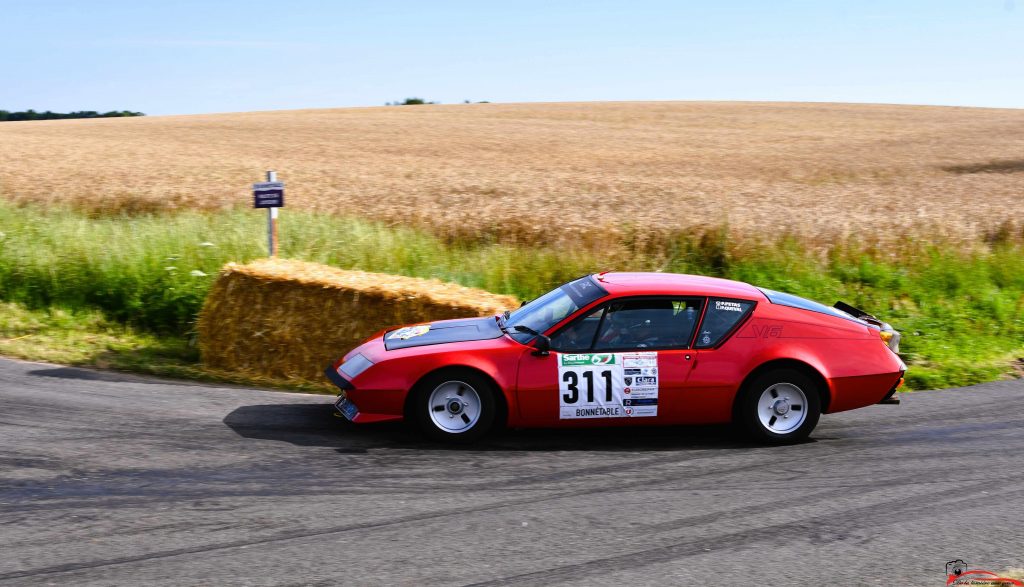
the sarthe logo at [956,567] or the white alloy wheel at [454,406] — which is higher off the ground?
the white alloy wheel at [454,406]

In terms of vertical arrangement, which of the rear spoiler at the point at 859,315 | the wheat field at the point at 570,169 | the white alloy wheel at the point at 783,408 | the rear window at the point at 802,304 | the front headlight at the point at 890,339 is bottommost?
the white alloy wheel at the point at 783,408

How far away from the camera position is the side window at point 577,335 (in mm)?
7441

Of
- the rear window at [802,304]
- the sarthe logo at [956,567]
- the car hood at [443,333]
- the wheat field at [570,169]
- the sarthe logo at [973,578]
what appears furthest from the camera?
the wheat field at [570,169]

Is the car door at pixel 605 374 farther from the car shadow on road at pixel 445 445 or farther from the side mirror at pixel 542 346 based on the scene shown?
the car shadow on road at pixel 445 445

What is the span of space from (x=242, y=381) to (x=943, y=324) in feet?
27.9

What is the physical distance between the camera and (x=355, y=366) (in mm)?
7672

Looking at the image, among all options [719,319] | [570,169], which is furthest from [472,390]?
[570,169]

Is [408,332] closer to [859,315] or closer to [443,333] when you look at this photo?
[443,333]

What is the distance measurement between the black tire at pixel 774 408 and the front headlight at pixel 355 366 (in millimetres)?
2928

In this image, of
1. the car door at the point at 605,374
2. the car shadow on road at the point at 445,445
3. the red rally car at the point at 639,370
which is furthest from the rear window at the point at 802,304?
the car shadow on road at the point at 445,445

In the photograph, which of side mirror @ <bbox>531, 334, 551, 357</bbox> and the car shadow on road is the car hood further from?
the car shadow on road

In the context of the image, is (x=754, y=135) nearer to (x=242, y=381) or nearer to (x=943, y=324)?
(x=943, y=324)

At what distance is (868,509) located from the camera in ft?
19.7

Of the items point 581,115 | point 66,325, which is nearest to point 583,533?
point 66,325
